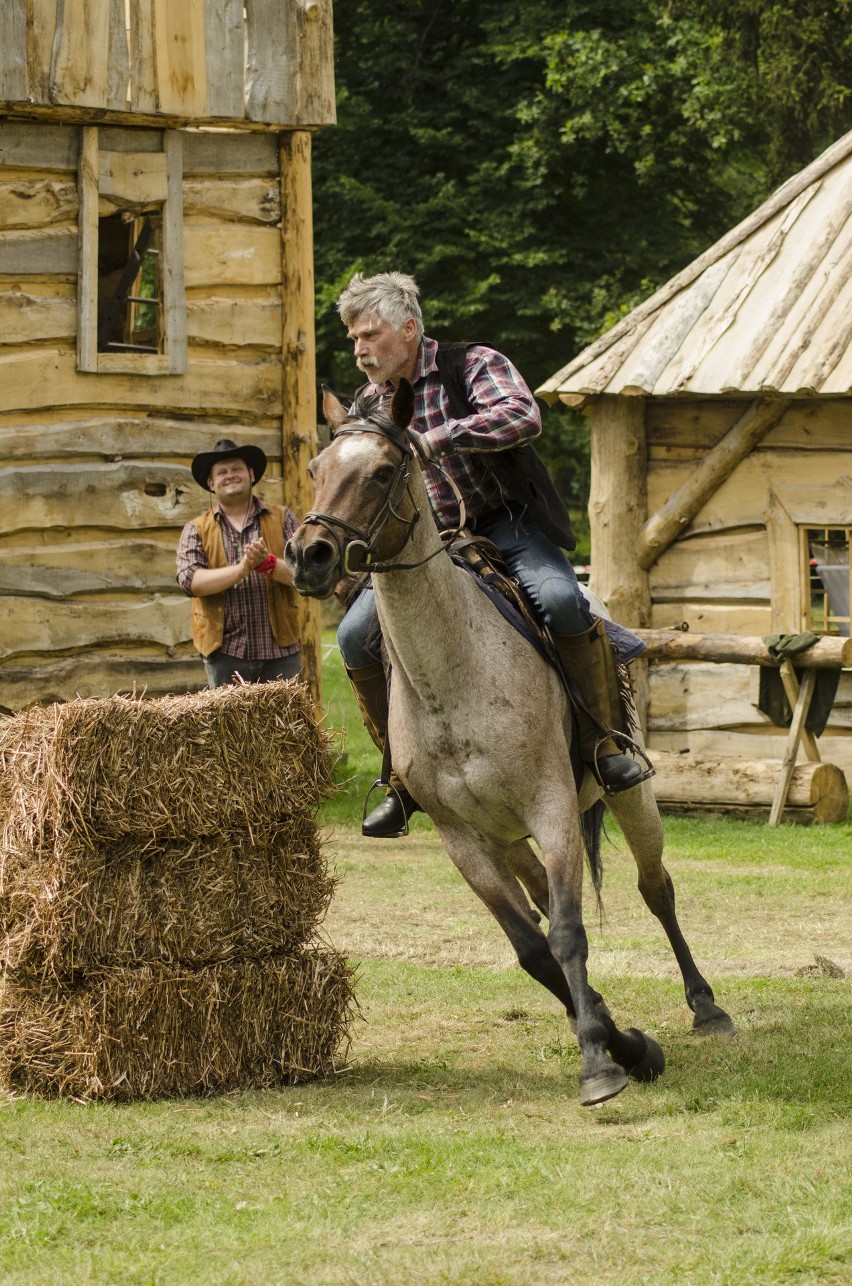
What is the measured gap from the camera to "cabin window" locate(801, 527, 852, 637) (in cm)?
1397

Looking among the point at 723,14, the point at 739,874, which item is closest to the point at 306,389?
the point at 739,874

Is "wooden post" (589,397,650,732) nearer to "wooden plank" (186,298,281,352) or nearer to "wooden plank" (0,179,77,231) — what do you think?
"wooden plank" (186,298,281,352)

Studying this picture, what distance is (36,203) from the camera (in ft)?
37.9

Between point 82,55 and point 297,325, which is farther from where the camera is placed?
point 297,325

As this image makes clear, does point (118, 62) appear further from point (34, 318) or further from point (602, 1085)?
point (602, 1085)

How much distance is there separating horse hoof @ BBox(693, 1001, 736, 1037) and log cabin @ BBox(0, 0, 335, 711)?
5.51m

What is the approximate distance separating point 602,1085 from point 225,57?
8.92 meters

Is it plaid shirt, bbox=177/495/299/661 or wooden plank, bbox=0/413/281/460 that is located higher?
wooden plank, bbox=0/413/281/460

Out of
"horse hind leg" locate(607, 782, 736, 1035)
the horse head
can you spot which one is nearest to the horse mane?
the horse head

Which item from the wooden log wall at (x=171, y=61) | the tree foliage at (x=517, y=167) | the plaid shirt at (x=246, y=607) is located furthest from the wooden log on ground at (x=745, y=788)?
the tree foliage at (x=517, y=167)

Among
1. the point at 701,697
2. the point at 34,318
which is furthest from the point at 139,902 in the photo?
the point at 701,697

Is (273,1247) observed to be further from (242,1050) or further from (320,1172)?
(242,1050)

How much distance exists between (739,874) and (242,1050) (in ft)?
17.2

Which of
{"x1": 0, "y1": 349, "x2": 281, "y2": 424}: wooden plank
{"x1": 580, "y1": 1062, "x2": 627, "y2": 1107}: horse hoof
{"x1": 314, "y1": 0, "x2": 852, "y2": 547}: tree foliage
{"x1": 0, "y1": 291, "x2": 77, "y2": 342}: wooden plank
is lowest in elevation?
{"x1": 580, "y1": 1062, "x2": 627, "y2": 1107}: horse hoof
